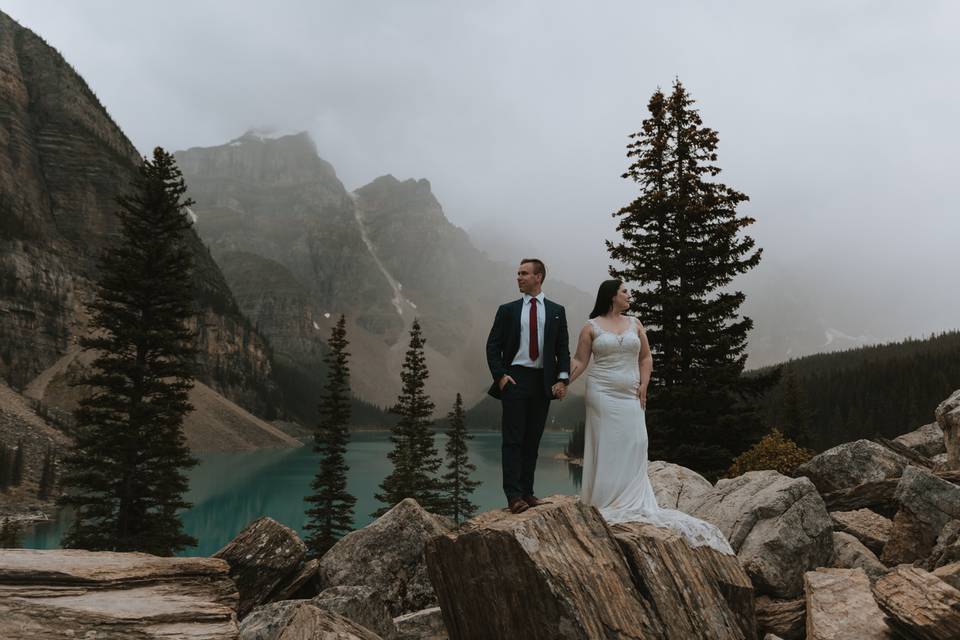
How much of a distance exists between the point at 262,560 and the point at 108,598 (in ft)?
14.5

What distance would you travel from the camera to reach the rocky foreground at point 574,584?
19.4ft

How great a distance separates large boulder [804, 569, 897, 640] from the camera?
644 cm

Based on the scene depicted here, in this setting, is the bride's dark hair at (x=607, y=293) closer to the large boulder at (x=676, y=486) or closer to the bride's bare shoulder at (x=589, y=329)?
the bride's bare shoulder at (x=589, y=329)

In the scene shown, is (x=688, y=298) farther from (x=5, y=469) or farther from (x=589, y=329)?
(x=5, y=469)

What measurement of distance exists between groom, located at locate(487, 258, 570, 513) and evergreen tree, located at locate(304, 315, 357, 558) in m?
40.9

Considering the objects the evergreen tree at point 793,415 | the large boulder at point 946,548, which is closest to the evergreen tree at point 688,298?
the large boulder at point 946,548

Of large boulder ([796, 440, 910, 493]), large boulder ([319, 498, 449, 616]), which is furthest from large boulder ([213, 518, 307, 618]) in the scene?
large boulder ([796, 440, 910, 493])

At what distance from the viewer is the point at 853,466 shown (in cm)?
1302

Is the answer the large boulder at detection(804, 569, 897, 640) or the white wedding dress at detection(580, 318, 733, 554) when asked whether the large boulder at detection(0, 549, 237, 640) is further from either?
the large boulder at detection(804, 569, 897, 640)

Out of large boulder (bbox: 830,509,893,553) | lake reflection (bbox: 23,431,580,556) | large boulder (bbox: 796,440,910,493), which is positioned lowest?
lake reflection (bbox: 23,431,580,556)

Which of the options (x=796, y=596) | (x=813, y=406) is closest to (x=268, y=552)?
(x=796, y=596)

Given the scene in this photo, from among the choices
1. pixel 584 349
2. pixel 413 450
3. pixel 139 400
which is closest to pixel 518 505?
pixel 584 349

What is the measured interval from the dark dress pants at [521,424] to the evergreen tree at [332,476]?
41046mm

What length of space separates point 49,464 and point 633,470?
11291 cm
